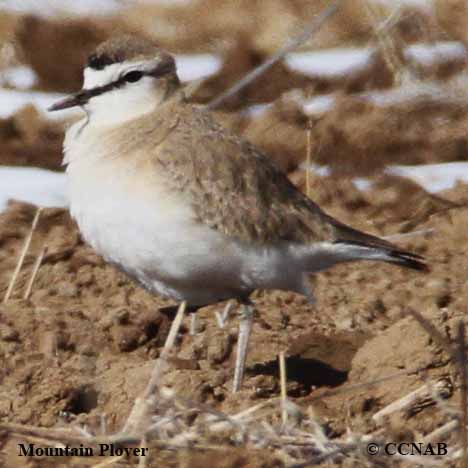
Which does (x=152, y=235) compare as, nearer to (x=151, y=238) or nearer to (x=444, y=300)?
(x=151, y=238)

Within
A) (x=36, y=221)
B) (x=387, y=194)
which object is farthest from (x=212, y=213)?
(x=387, y=194)

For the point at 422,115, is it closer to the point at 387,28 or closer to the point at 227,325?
the point at 387,28

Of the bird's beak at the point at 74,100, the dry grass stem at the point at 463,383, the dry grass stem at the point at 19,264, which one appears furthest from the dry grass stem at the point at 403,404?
the dry grass stem at the point at 19,264

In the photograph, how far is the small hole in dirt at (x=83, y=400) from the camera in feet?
17.0

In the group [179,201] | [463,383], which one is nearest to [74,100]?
[179,201]

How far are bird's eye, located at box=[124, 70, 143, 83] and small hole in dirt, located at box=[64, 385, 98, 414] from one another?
117cm

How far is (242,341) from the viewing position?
221 inches

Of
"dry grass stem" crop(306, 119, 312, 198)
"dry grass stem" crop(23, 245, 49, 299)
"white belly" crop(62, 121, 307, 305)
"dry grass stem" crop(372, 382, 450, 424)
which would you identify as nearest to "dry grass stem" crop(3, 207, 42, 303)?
"dry grass stem" crop(23, 245, 49, 299)

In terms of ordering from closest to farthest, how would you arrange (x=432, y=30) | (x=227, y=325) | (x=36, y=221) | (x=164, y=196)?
(x=164, y=196), (x=227, y=325), (x=36, y=221), (x=432, y=30)

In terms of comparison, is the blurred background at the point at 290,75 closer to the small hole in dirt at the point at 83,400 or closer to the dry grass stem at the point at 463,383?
the small hole in dirt at the point at 83,400

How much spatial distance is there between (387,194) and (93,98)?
2462mm

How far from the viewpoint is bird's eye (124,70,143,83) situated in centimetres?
562

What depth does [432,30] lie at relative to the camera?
918cm

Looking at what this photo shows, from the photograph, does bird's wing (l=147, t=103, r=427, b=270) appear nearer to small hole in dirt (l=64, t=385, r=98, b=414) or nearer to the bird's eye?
the bird's eye
